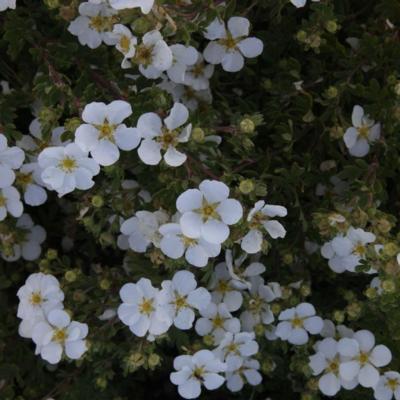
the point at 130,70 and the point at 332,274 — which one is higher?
the point at 130,70

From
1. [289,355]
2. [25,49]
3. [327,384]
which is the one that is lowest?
[289,355]

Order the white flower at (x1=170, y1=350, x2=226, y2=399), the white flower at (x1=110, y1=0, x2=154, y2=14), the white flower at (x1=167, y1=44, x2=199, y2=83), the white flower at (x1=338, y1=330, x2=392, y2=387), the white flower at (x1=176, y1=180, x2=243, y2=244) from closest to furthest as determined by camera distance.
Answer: the white flower at (x1=110, y1=0, x2=154, y2=14) → the white flower at (x1=176, y1=180, x2=243, y2=244) → the white flower at (x1=167, y1=44, x2=199, y2=83) → the white flower at (x1=170, y1=350, x2=226, y2=399) → the white flower at (x1=338, y1=330, x2=392, y2=387)

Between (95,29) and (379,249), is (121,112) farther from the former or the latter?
(379,249)

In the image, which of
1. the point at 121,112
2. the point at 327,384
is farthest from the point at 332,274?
the point at 121,112

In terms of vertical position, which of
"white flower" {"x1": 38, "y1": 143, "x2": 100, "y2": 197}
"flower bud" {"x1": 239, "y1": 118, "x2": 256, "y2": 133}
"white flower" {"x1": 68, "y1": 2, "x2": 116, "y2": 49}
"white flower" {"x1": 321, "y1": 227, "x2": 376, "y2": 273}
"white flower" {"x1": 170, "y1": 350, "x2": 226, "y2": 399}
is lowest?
"white flower" {"x1": 170, "y1": 350, "x2": 226, "y2": 399}

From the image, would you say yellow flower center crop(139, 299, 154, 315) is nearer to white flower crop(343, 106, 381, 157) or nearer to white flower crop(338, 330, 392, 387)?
white flower crop(338, 330, 392, 387)

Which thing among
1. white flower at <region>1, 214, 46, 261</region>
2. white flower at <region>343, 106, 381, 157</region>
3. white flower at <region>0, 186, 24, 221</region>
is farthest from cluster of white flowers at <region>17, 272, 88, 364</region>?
white flower at <region>343, 106, 381, 157</region>

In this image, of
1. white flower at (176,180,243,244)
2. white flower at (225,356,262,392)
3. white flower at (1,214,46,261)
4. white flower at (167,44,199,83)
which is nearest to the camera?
white flower at (176,180,243,244)

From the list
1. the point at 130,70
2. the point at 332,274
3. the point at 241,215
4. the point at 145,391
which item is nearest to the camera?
the point at 241,215
